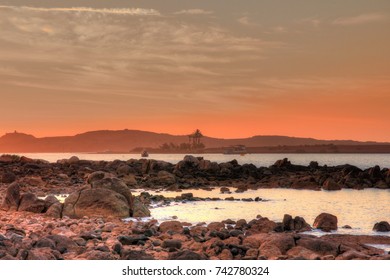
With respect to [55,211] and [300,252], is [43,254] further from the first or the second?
[55,211]

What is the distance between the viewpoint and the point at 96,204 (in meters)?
19.4

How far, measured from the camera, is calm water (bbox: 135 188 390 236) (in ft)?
71.6

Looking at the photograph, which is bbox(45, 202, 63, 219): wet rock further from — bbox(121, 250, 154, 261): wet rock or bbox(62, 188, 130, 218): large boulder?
bbox(121, 250, 154, 261): wet rock

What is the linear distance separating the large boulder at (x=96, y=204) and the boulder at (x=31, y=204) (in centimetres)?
→ 116

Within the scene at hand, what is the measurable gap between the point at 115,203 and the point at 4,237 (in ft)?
24.7

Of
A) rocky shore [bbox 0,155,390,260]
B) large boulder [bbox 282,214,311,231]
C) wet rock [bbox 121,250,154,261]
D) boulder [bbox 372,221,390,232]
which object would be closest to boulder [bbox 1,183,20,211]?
rocky shore [bbox 0,155,390,260]

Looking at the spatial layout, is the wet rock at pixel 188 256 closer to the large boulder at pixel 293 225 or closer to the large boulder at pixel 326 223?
the large boulder at pixel 293 225

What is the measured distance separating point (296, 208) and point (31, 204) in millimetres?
13742

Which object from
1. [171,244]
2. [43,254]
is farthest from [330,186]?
[43,254]

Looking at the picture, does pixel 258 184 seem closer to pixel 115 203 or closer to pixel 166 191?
pixel 166 191

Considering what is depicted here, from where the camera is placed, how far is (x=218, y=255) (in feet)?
39.1

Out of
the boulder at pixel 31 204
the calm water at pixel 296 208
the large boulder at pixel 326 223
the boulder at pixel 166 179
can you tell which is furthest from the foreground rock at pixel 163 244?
the boulder at pixel 166 179
